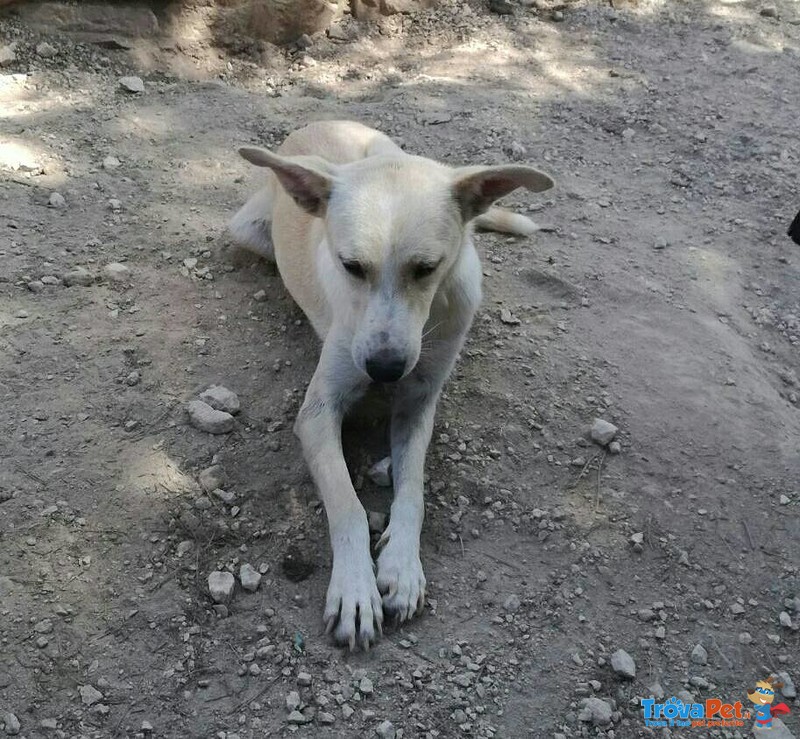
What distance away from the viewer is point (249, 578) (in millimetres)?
2828

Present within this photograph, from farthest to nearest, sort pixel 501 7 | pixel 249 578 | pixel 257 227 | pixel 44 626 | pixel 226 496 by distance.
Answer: pixel 501 7
pixel 257 227
pixel 226 496
pixel 249 578
pixel 44 626

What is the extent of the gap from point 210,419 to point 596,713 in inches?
70.1

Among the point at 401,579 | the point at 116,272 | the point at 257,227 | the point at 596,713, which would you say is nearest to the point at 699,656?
the point at 596,713

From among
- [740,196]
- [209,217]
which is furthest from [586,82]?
[209,217]

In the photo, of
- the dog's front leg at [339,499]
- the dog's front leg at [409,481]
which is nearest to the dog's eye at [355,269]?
the dog's front leg at [339,499]

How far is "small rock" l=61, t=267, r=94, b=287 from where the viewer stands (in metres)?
4.03

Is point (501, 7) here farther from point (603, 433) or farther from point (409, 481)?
point (409, 481)

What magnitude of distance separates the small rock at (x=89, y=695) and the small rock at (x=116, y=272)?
2.20 metres

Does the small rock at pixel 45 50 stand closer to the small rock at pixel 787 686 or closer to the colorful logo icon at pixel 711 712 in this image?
the colorful logo icon at pixel 711 712

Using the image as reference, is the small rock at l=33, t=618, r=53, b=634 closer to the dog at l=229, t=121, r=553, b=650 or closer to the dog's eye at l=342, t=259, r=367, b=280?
the dog at l=229, t=121, r=553, b=650

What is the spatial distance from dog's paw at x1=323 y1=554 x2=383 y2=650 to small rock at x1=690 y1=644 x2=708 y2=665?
3.33ft

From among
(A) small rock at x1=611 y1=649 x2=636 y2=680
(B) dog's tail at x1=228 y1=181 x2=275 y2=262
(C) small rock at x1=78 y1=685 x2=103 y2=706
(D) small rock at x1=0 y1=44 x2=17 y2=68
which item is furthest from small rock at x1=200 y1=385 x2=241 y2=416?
(D) small rock at x1=0 y1=44 x2=17 y2=68

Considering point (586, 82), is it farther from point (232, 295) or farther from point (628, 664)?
point (628, 664)

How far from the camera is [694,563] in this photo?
304 cm
